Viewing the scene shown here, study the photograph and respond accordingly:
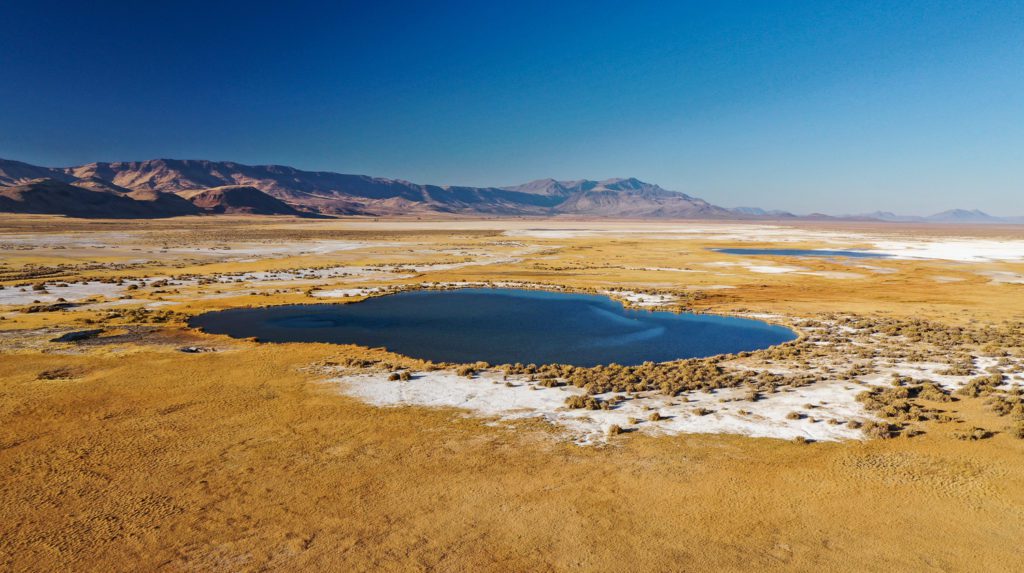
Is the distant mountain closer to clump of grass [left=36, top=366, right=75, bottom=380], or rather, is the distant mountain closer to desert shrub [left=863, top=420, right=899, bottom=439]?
clump of grass [left=36, top=366, right=75, bottom=380]

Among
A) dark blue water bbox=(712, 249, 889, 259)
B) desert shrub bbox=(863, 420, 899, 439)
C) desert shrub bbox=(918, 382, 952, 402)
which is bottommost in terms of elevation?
desert shrub bbox=(863, 420, 899, 439)

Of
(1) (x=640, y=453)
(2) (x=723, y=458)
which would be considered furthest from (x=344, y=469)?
(2) (x=723, y=458)

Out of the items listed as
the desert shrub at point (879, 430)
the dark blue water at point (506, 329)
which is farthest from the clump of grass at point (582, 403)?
the desert shrub at point (879, 430)

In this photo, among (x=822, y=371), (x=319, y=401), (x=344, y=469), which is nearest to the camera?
(x=344, y=469)

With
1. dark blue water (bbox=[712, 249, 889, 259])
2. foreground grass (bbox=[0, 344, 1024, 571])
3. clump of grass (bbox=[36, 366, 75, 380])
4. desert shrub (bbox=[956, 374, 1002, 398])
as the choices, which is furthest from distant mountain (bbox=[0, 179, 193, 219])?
desert shrub (bbox=[956, 374, 1002, 398])

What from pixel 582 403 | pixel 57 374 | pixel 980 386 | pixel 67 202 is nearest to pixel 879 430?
pixel 980 386

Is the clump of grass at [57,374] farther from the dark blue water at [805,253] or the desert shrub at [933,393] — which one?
the dark blue water at [805,253]

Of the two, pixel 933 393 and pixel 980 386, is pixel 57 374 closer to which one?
pixel 933 393

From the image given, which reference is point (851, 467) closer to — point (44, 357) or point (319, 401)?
Answer: point (319, 401)
